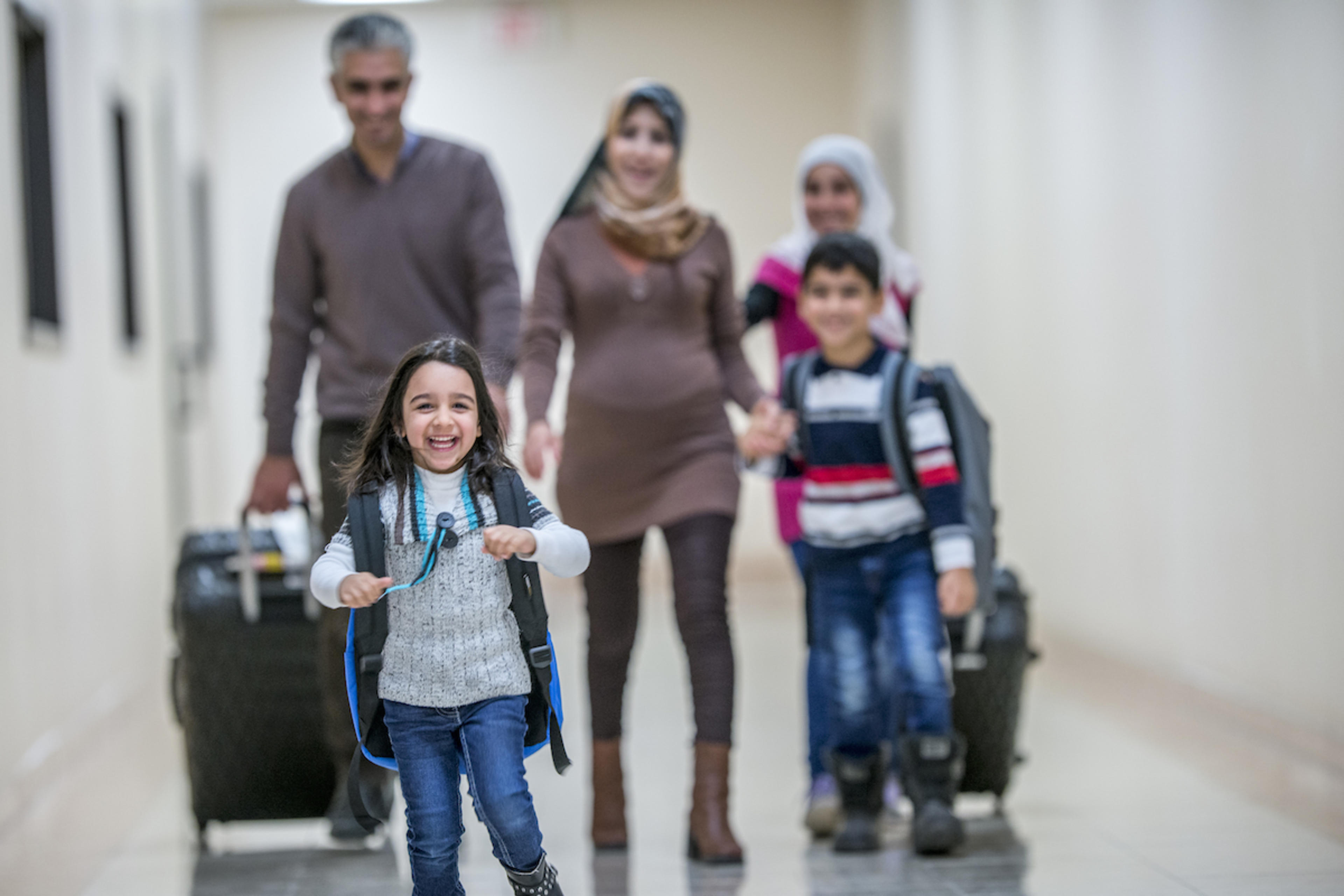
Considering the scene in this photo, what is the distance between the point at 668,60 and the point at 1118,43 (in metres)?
5.33

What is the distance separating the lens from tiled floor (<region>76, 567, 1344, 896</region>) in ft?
8.85

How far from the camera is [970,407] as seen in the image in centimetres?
296

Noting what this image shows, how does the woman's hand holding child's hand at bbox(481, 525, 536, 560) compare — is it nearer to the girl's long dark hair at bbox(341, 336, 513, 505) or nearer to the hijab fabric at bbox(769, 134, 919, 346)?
the girl's long dark hair at bbox(341, 336, 513, 505)

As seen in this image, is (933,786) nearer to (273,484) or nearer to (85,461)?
(273,484)

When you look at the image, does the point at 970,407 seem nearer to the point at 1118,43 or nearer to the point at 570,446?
the point at 570,446

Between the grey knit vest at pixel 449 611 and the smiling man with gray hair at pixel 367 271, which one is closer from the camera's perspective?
the grey knit vest at pixel 449 611

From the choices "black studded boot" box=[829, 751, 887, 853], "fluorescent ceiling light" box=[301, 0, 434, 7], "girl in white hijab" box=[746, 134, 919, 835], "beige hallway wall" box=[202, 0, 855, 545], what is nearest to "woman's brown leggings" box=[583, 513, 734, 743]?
"black studded boot" box=[829, 751, 887, 853]

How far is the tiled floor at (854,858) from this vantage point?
2697 mm

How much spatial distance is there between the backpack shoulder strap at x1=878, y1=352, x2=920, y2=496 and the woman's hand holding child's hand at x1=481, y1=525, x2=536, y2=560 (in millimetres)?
1292

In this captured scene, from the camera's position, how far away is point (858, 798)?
300 cm

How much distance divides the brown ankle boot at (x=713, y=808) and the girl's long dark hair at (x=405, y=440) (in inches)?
46.2

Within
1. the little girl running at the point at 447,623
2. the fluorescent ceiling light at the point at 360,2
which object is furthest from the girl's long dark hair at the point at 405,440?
the fluorescent ceiling light at the point at 360,2

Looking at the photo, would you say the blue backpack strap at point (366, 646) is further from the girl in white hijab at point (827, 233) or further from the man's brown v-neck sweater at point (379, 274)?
the girl in white hijab at point (827, 233)

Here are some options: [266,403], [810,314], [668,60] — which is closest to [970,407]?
[810,314]
